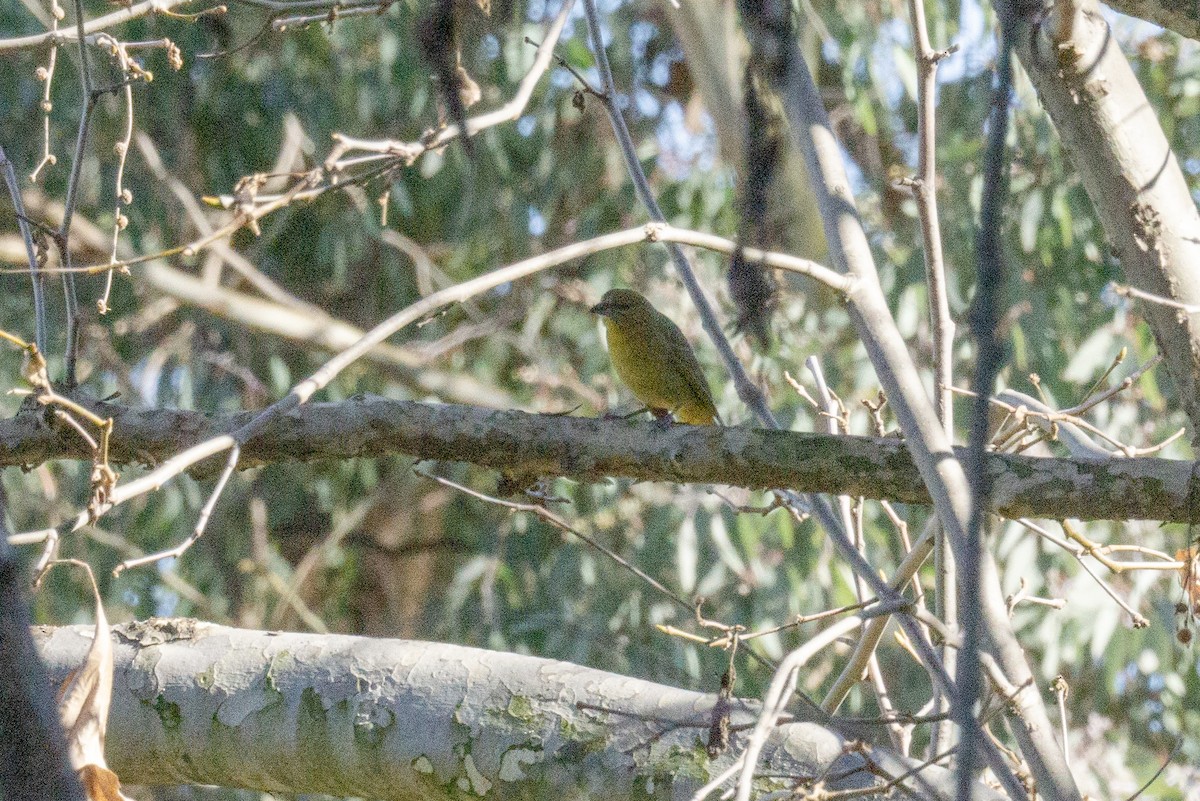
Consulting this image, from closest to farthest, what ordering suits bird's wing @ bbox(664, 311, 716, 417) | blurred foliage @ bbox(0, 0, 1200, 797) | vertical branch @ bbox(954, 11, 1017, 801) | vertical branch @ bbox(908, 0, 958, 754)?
vertical branch @ bbox(954, 11, 1017, 801) → vertical branch @ bbox(908, 0, 958, 754) → bird's wing @ bbox(664, 311, 716, 417) → blurred foliage @ bbox(0, 0, 1200, 797)

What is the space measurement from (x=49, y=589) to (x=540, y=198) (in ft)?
11.5

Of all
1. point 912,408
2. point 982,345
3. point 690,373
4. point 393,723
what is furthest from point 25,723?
point 690,373

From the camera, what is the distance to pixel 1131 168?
8.31ft

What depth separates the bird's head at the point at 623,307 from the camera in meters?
5.27

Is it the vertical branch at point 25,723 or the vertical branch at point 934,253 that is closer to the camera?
the vertical branch at point 25,723

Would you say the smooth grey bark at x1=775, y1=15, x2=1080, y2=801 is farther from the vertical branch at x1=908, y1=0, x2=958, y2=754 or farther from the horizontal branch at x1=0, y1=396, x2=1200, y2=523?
the horizontal branch at x1=0, y1=396, x2=1200, y2=523

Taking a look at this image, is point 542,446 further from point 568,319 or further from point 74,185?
point 568,319

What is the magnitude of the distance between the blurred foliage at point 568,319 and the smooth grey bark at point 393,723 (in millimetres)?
3268

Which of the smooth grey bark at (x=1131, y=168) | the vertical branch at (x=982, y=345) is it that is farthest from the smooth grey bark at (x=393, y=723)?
the vertical branch at (x=982, y=345)

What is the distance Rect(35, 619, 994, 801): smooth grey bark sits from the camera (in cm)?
222

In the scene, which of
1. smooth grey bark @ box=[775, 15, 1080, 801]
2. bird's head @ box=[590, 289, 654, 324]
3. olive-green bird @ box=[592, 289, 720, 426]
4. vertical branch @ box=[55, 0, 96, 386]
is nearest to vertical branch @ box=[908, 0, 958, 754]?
smooth grey bark @ box=[775, 15, 1080, 801]

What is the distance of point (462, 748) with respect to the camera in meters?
2.34

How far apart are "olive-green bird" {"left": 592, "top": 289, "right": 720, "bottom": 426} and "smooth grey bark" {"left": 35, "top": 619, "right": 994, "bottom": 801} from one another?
8.45 feet

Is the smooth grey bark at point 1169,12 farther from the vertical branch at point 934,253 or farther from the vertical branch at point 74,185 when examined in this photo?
the vertical branch at point 74,185
